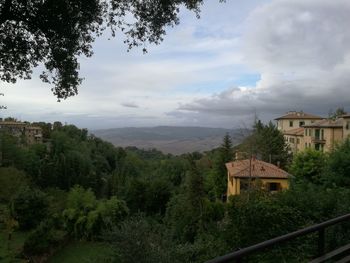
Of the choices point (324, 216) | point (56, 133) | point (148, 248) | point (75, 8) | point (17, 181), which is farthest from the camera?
point (56, 133)

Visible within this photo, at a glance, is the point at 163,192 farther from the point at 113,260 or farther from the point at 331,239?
the point at 331,239

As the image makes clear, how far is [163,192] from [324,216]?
35.2 m

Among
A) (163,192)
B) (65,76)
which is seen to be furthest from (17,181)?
(65,76)

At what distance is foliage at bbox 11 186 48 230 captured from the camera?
47875 mm

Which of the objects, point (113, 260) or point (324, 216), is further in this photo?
point (113, 260)

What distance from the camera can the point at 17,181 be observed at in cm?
5406

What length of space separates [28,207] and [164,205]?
49.2 ft

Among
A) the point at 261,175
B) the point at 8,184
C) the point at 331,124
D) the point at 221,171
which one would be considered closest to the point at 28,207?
the point at 8,184

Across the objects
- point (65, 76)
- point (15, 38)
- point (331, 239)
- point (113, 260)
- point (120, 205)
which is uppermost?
point (15, 38)

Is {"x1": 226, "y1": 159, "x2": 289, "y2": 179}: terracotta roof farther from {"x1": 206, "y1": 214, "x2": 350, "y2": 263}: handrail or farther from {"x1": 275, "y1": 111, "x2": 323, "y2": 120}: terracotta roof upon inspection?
{"x1": 275, "y1": 111, "x2": 323, "y2": 120}: terracotta roof

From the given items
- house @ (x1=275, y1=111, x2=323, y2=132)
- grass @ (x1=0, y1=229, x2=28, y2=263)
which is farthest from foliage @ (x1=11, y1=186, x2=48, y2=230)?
house @ (x1=275, y1=111, x2=323, y2=132)

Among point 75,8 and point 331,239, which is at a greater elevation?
point 75,8

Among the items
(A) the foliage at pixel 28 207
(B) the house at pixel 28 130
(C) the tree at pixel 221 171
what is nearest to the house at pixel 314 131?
(C) the tree at pixel 221 171

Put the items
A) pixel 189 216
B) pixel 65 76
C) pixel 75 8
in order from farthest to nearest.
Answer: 1. pixel 189 216
2. pixel 65 76
3. pixel 75 8
